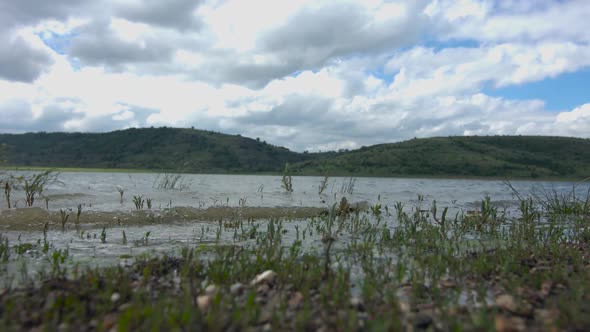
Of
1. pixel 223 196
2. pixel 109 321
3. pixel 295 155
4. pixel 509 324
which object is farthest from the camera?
pixel 295 155

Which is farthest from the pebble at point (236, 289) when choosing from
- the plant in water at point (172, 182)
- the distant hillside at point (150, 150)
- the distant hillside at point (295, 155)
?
the distant hillside at point (150, 150)

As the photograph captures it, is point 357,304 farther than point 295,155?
No

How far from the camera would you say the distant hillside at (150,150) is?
13975 centimetres

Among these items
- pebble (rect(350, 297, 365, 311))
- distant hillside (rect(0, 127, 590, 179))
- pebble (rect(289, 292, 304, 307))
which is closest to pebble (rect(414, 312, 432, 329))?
pebble (rect(350, 297, 365, 311))

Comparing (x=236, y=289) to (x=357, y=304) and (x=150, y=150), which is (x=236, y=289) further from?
(x=150, y=150)

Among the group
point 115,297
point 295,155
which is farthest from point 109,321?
point 295,155

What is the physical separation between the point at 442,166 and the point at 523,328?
348ft

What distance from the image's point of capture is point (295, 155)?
18462cm

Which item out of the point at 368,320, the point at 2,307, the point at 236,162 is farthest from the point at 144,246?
the point at 236,162

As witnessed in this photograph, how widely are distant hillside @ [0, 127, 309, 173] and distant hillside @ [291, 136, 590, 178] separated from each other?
46479 mm

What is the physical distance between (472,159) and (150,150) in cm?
12709

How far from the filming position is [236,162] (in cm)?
14788

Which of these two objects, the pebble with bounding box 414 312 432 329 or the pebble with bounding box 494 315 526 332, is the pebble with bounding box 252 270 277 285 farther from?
the pebble with bounding box 494 315 526 332

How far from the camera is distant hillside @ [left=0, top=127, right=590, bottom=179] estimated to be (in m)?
97.8
